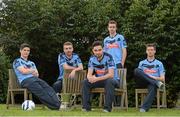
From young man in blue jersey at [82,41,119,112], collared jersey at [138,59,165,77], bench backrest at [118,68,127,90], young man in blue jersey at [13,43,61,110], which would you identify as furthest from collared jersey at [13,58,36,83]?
collared jersey at [138,59,165,77]

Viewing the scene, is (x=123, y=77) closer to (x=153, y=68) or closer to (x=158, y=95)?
(x=153, y=68)

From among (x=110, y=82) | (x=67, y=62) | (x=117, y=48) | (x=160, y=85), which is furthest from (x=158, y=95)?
(x=67, y=62)

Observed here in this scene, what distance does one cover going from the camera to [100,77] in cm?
982

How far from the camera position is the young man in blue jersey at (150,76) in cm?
1006

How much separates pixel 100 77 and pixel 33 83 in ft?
4.49

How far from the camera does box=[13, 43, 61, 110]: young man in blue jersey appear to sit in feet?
33.2

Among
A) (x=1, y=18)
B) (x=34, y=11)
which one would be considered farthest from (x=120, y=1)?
(x=1, y=18)

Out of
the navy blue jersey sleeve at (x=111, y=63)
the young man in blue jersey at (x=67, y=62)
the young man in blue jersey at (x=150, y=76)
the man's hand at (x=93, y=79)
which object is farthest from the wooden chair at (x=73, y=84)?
the young man in blue jersey at (x=150, y=76)

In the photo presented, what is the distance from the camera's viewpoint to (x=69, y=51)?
10.9 metres

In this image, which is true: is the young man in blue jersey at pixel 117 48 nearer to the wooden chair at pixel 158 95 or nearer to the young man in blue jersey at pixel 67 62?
the wooden chair at pixel 158 95

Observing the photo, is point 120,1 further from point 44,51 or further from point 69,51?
point 69,51

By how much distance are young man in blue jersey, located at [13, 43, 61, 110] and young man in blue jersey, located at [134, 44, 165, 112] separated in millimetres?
1670

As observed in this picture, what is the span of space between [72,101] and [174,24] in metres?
4.44

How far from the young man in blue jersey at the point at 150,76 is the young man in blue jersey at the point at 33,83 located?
1.67m
